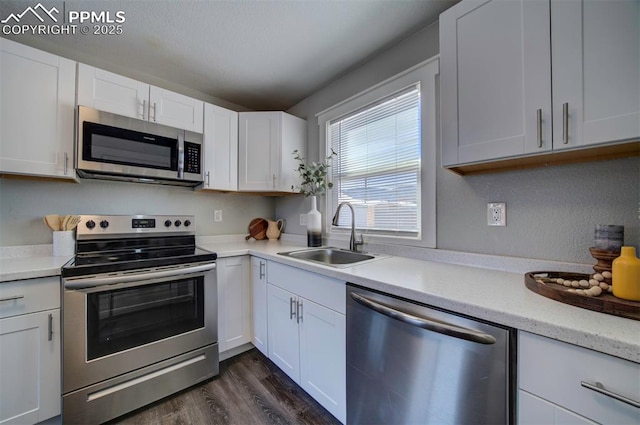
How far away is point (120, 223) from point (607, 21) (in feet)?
9.40

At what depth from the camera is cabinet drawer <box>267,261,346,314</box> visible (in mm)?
1317

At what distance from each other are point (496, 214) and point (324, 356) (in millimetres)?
1226

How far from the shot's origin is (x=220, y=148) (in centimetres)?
228

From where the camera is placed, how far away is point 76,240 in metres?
1.75

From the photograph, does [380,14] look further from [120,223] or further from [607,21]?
[120,223]

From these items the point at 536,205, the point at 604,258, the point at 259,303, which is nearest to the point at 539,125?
the point at 536,205

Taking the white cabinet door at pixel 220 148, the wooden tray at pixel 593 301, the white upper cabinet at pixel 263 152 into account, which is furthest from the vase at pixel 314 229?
the wooden tray at pixel 593 301

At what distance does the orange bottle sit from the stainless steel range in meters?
2.01

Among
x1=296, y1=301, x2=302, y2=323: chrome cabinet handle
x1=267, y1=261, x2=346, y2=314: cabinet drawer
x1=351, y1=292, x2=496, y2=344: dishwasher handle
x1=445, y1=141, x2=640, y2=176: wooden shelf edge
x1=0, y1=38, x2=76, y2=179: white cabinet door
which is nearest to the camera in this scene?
x1=351, y1=292, x2=496, y2=344: dishwasher handle

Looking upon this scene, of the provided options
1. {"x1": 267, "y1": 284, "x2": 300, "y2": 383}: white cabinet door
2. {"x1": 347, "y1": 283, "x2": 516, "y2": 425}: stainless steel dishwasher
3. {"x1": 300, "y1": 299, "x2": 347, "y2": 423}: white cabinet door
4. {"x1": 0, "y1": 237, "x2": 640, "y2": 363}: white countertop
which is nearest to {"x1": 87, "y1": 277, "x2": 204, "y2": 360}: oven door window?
{"x1": 0, "y1": 237, "x2": 640, "y2": 363}: white countertop

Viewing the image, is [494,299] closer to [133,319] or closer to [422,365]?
[422,365]

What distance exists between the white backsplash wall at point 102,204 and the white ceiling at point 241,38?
101 cm

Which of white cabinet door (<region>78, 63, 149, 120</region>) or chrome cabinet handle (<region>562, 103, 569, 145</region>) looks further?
white cabinet door (<region>78, 63, 149, 120</region>)

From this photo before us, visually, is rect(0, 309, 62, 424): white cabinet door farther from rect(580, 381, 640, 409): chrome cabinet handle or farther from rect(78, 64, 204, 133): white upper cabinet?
rect(580, 381, 640, 409): chrome cabinet handle
